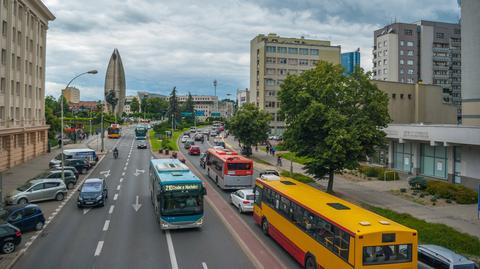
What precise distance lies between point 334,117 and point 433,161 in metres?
19.0

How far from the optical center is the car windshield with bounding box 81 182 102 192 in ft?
91.0

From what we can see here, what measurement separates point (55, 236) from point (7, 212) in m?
3.53

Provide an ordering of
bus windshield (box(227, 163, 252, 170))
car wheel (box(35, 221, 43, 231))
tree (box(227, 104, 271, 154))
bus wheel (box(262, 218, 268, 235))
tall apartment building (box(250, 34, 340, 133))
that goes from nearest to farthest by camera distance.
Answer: bus wheel (box(262, 218, 268, 235))
car wheel (box(35, 221, 43, 231))
bus windshield (box(227, 163, 252, 170))
tree (box(227, 104, 271, 154))
tall apartment building (box(250, 34, 340, 133))

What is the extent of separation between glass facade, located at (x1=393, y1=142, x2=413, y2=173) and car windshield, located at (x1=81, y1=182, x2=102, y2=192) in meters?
33.6

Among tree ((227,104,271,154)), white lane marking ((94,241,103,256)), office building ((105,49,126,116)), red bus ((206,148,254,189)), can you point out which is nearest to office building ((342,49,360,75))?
office building ((105,49,126,116))

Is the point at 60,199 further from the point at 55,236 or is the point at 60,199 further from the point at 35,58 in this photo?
the point at 35,58

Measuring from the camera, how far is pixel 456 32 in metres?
103

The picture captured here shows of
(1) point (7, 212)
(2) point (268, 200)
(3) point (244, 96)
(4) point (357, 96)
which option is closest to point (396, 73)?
(3) point (244, 96)

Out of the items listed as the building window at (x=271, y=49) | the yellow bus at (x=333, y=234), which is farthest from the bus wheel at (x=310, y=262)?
the building window at (x=271, y=49)

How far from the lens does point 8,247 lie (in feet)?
59.0

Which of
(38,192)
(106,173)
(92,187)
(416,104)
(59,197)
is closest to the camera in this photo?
(92,187)

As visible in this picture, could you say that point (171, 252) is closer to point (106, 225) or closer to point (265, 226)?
point (265, 226)

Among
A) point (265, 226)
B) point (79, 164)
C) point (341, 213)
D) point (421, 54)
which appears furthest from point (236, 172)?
point (421, 54)

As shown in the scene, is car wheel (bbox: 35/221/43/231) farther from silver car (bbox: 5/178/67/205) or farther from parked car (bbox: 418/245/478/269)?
parked car (bbox: 418/245/478/269)
